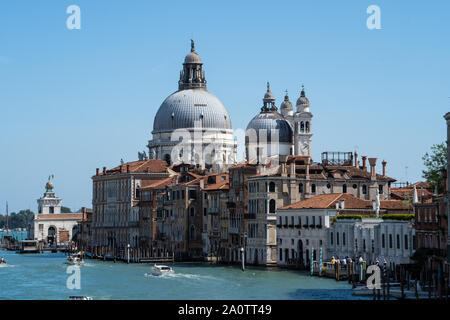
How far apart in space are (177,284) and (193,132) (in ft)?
167

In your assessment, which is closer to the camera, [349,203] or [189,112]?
[349,203]

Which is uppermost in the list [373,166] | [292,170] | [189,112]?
[189,112]

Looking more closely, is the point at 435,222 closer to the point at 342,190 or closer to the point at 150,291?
the point at 150,291

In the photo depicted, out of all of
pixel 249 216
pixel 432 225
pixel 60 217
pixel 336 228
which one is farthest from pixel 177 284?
pixel 60 217

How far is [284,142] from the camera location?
93812 mm

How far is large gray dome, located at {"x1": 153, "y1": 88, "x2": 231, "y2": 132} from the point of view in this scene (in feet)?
327

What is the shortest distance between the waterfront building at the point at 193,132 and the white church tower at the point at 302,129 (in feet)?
25.2

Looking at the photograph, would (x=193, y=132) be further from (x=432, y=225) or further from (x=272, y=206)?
(x=432, y=225)

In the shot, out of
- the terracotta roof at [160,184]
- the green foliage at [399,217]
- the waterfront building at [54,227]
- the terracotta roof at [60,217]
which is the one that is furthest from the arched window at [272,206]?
the terracotta roof at [60,217]

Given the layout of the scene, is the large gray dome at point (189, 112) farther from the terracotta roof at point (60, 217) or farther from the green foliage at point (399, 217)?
the green foliage at point (399, 217)

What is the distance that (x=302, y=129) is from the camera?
93125 mm
